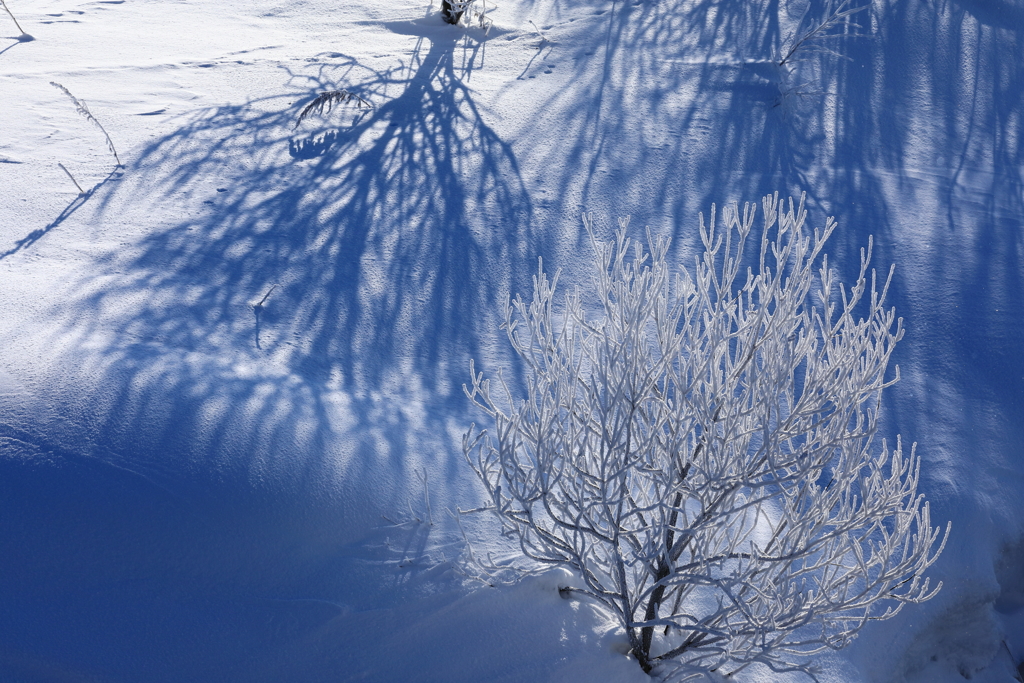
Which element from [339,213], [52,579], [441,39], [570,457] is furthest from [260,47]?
[570,457]

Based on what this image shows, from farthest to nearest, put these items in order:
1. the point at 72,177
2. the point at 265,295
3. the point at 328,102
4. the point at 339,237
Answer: the point at 328,102 < the point at 72,177 < the point at 339,237 < the point at 265,295

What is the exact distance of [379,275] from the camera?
4.23m

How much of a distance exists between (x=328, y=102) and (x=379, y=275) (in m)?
2.22

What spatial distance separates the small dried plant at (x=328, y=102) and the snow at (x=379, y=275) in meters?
0.10

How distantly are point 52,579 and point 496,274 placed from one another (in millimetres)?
2587

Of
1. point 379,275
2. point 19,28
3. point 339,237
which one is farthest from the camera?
point 19,28

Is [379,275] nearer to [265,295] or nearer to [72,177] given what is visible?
[265,295]

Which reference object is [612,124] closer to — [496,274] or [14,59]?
[496,274]

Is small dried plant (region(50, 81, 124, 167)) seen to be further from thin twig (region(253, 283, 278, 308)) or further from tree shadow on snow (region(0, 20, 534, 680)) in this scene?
thin twig (region(253, 283, 278, 308))

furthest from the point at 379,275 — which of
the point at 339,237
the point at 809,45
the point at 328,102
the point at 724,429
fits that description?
the point at 809,45

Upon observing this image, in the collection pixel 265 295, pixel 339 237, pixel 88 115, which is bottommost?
pixel 265 295

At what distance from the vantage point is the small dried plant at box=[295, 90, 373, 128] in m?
5.64

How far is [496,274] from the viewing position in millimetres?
4297

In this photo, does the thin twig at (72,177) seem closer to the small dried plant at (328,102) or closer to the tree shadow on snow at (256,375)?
the tree shadow on snow at (256,375)
